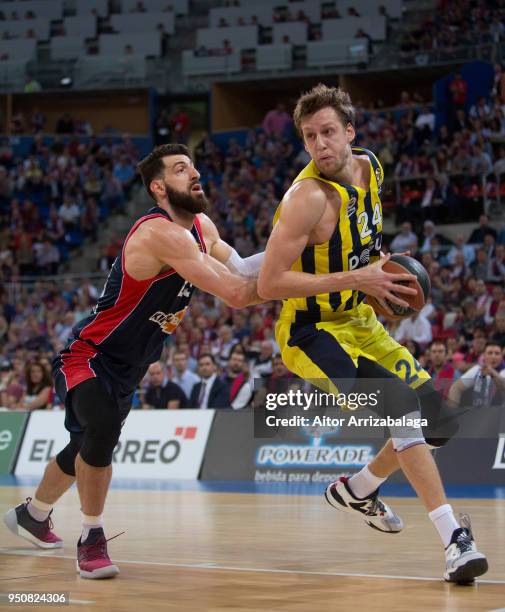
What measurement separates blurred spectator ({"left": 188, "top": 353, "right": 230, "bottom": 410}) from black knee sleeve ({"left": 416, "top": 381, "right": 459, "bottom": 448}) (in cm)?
832

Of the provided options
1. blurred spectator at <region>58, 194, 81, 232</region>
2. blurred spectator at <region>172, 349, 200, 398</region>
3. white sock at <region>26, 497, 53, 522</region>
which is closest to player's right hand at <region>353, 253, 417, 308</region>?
white sock at <region>26, 497, 53, 522</region>

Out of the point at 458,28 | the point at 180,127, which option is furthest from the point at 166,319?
the point at 180,127

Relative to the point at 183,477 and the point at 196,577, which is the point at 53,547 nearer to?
the point at 196,577

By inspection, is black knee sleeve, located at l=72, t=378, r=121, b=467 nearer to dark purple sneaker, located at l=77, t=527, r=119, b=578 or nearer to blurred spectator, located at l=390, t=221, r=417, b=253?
dark purple sneaker, located at l=77, t=527, r=119, b=578

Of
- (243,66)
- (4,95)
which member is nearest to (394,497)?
(243,66)

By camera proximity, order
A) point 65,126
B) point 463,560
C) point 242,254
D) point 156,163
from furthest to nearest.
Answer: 1. point 65,126
2. point 242,254
3. point 156,163
4. point 463,560

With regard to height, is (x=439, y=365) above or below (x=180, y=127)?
below

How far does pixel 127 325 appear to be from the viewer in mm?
5840

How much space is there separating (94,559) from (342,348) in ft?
5.67

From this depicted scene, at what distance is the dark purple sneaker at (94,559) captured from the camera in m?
5.39

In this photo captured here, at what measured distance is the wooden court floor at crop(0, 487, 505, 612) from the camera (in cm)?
460

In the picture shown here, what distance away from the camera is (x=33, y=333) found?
784 inches

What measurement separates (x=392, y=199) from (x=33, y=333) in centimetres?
747

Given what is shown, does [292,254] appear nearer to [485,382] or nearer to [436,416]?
[436,416]
